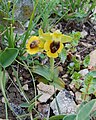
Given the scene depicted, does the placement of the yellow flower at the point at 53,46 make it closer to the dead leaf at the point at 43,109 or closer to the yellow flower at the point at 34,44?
the yellow flower at the point at 34,44

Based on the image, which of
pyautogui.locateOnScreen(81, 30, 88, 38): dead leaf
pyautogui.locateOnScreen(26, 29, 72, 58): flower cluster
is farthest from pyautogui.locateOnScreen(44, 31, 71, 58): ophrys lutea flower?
pyautogui.locateOnScreen(81, 30, 88, 38): dead leaf

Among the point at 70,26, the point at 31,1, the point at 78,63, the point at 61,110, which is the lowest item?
the point at 61,110

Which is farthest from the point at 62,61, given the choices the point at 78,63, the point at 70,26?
the point at 70,26

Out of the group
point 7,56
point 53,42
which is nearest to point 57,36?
point 53,42

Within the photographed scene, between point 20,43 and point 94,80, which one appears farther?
point 20,43

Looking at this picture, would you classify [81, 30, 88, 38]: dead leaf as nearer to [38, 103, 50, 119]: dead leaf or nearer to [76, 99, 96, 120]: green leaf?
[38, 103, 50, 119]: dead leaf

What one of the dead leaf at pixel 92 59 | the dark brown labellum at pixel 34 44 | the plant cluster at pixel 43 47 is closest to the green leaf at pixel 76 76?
the plant cluster at pixel 43 47

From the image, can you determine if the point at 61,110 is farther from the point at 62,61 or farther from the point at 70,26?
the point at 70,26

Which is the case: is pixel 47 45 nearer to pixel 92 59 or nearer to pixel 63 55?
pixel 63 55
